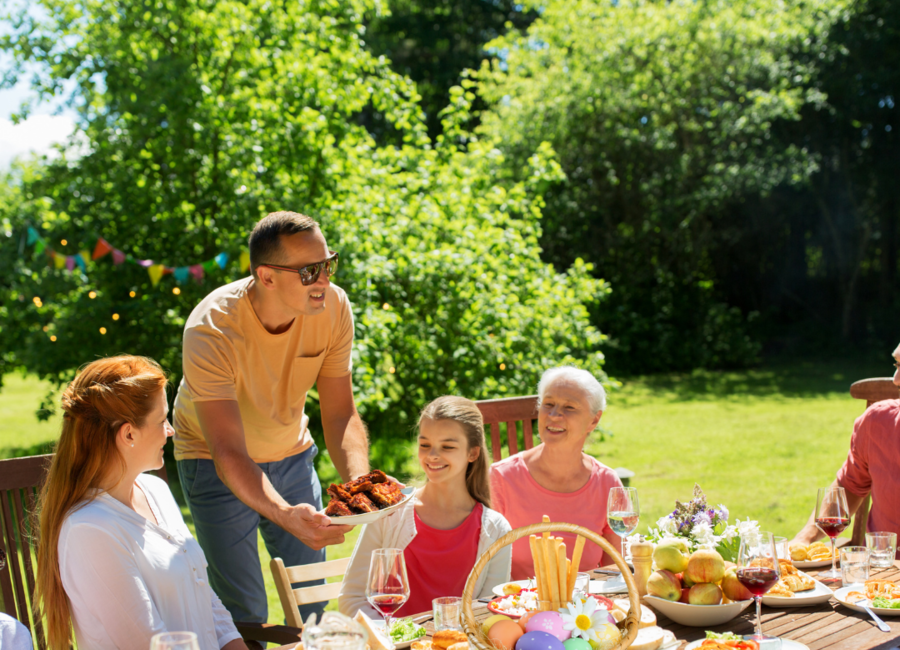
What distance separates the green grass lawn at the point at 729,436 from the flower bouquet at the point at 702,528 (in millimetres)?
1681

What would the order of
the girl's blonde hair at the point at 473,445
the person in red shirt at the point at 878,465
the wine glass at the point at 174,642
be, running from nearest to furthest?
the wine glass at the point at 174,642
the girl's blonde hair at the point at 473,445
the person in red shirt at the point at 878,465

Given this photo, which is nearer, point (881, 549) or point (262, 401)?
point (881, 549)

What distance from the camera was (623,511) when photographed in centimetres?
256

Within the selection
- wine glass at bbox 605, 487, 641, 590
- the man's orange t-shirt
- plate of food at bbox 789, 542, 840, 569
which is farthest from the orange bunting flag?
plate of food at bbox 789, 542, 840, 569

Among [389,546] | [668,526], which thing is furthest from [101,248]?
[668,526]

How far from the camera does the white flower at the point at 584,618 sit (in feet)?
5.72

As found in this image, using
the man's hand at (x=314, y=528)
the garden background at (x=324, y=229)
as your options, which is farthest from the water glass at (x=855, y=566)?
the garden background at (x=324, y=229)

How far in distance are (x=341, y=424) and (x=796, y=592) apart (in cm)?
185

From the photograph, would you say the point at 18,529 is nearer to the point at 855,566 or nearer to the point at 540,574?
the point at 540,574

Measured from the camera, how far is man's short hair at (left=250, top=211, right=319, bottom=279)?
2.78 meters

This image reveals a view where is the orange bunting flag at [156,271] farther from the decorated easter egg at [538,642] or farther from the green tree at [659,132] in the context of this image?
the green tree at [659,132]

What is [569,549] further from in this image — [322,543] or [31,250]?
[31,250]

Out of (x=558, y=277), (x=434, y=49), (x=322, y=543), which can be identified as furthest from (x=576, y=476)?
(x=434, y=49)

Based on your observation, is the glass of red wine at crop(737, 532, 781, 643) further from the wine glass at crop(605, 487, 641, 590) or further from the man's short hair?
the man's short hair
